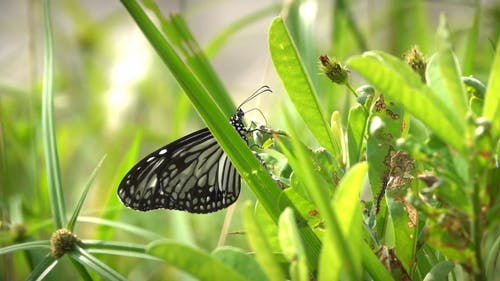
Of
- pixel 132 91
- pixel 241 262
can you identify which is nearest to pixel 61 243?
pixel 241 262

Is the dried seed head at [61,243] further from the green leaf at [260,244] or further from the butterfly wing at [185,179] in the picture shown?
the butterfly wing at [185,179]

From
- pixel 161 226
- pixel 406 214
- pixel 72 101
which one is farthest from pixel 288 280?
pixel 72 101

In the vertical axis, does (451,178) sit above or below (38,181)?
below

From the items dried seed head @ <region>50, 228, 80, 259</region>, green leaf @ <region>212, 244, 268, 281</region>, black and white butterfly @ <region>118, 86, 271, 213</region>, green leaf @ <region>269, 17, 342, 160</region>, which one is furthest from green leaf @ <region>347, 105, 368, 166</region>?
black and white butterfly @ <region>118, 86, 271, 213</region>

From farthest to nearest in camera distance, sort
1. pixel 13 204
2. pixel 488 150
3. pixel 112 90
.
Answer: pixel 112 90
pixel 13 204
pixel 488 150

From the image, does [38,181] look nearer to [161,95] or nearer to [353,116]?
[353,116]

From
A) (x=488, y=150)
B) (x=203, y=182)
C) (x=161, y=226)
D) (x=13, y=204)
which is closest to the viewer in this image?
(x=488, y=150)

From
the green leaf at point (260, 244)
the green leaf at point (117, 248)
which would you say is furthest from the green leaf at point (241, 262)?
the green leaf at point (117, 248)

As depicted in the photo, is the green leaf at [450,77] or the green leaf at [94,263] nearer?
the green leaf at [450,77]
